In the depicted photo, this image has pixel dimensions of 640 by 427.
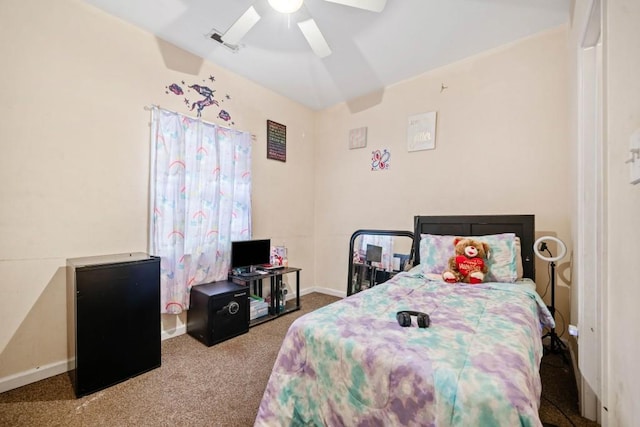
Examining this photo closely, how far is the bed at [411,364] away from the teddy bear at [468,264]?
0.29m

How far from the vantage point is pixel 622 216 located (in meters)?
0.87

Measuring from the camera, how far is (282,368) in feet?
4.38

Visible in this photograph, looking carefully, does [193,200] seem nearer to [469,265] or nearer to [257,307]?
[257,307]

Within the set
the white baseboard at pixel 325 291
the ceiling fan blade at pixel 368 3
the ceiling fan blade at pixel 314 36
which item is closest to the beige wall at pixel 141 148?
the white baseboard at pixel 325 291

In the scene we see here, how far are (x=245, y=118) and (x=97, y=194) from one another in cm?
172

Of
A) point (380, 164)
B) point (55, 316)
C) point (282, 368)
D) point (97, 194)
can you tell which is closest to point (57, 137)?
point (97, 194)

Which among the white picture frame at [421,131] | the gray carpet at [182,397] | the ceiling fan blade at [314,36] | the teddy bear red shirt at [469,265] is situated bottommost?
the gray carpet at [182,397]

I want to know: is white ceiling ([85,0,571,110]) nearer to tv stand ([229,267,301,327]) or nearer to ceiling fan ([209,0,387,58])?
ceiling fan ([209,0,387,58])

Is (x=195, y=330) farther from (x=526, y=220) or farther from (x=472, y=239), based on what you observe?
(x=526, y=220)

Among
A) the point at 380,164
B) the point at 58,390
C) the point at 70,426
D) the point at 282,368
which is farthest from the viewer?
the point at 380,164

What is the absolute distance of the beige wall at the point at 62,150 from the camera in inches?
72.7

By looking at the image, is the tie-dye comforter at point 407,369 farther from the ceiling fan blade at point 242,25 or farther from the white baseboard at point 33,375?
the ceiling fan blade at point 242,25

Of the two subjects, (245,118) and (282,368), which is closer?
(282,368)

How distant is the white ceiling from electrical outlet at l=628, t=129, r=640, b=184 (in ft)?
6.34
